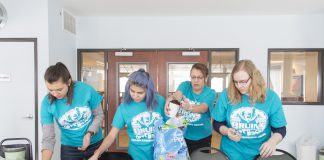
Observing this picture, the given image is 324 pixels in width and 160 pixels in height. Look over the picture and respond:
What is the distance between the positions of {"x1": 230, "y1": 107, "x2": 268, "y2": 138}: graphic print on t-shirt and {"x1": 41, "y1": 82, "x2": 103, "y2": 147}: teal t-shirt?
0.96 metres

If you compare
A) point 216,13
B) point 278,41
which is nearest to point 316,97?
point 278,41

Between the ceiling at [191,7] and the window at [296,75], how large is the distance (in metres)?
0.70

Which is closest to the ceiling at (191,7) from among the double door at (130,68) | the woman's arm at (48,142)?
the double door at (130,68)

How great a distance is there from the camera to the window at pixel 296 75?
4.07 m

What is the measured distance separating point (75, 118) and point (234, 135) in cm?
103

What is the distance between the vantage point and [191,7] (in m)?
3.53

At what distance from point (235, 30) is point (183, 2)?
3.80 feet

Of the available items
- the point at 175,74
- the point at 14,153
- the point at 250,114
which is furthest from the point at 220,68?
the point at 14,153

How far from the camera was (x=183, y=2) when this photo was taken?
3299 mm

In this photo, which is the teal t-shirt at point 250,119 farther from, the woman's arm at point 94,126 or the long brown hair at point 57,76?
the long brown hair at point 57,76

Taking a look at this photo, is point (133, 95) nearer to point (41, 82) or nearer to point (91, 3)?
point (41, 82)

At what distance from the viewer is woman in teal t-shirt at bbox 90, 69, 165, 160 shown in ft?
4.95

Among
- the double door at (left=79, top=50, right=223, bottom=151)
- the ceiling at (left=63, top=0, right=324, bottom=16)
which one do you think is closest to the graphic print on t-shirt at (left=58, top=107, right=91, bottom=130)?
the ceiling at (left=63, top=0, right=324, bottom=16)

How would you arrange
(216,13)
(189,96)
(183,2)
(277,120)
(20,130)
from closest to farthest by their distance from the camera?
(277,120)
(189,96)
(20,130)
(183,2)
(216,13)
